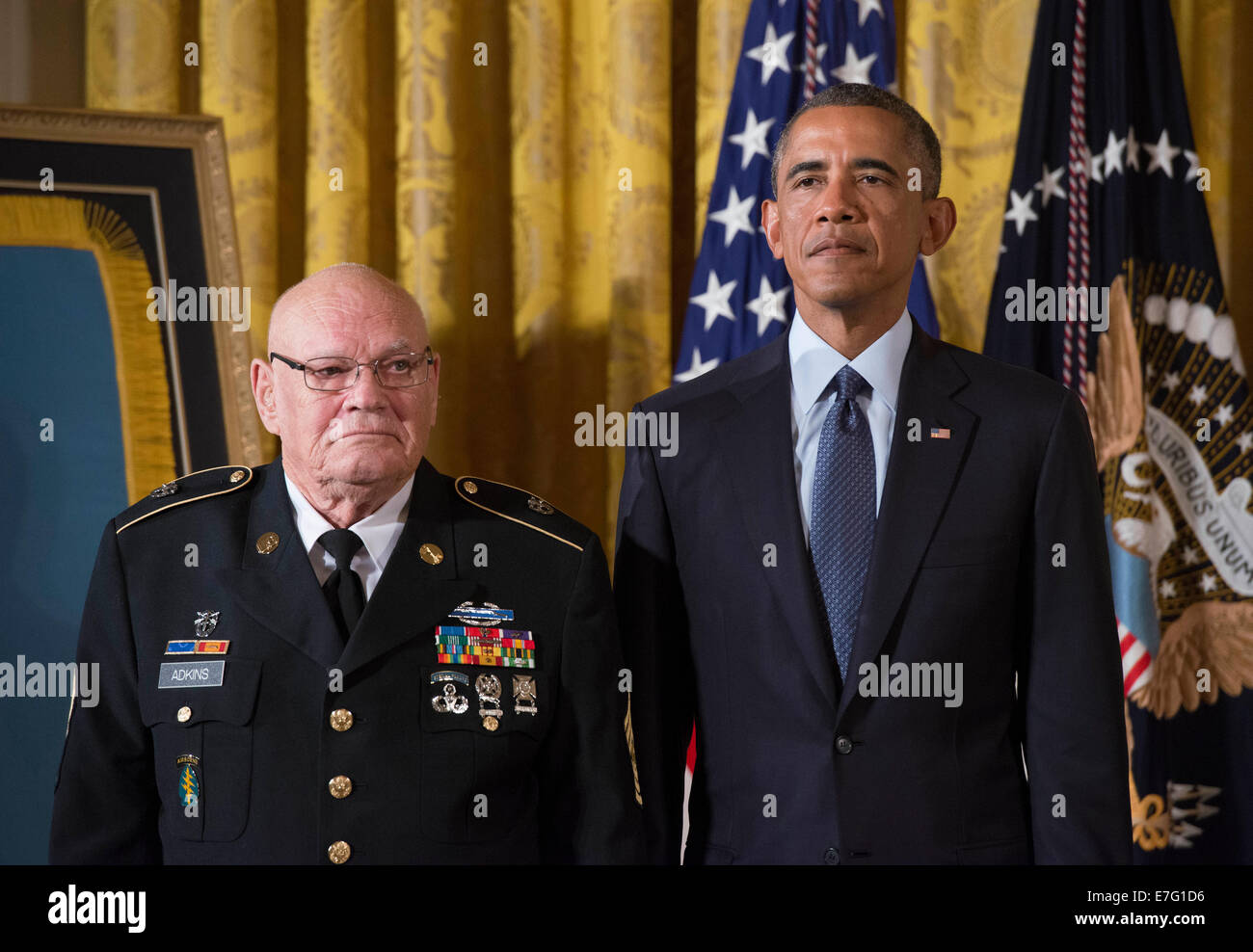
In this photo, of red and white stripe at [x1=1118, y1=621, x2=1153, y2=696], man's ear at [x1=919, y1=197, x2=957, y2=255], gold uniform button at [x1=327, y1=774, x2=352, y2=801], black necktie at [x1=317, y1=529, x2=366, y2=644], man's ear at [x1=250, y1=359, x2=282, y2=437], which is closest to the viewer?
gold uniform button at [x1=327, y1=774, x2=352, y2=801]

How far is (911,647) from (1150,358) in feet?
4.97

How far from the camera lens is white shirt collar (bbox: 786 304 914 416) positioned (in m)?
2.16

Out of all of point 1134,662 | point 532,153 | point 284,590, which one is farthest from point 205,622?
point 1134,662

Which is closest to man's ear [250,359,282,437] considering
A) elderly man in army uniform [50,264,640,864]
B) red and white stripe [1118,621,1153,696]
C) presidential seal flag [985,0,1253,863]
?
elderly man in army uniform [50,264,640,864]

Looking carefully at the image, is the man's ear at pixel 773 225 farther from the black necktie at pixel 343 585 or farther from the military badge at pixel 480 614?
the black necktie at pixel 343 585

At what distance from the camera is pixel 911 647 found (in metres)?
2.01

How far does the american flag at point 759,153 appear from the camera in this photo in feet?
10.2

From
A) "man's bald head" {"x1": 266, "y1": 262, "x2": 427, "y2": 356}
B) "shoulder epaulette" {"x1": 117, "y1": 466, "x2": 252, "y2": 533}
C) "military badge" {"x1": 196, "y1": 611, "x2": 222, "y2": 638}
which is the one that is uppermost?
"man's bald head" {"x1": 266, "y1": 262, "x2": 427, "y2": 356}

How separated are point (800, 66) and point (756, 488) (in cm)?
147

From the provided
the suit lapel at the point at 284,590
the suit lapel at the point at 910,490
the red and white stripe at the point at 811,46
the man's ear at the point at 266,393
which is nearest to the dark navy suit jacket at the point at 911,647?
the suit lapel at the point at 910,490

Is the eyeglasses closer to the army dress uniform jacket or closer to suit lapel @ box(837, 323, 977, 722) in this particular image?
the army dress uniform jacket

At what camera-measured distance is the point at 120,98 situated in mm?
3111

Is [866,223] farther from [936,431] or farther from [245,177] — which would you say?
[245,177]
